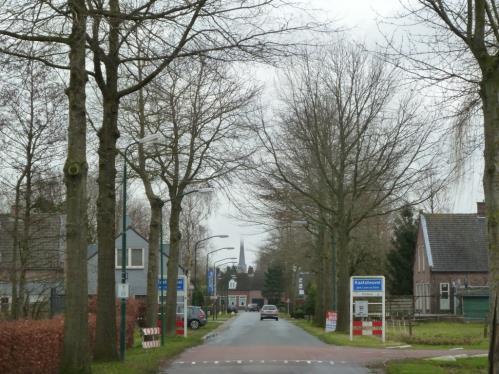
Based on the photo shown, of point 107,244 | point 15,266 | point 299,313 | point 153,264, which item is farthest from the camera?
point 299,313

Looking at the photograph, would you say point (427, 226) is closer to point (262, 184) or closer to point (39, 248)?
point (262, 184)

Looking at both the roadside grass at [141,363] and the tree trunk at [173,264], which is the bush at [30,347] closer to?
the roadside grass at [141,363]

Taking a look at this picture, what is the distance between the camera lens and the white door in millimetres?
61812

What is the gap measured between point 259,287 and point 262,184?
A: 442 ft

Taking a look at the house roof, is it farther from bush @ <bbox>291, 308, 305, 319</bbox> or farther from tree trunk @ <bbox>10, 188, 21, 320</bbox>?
tree trunk @ <bbox>10, 188, 21, 320</bbox>

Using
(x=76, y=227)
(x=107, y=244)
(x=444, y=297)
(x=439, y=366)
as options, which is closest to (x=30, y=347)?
(x=76, y=227)

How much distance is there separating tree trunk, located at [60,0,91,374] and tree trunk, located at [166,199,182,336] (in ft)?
63.5

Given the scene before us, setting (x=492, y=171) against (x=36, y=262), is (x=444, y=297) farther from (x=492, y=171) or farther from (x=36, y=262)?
(x=492, y=171)

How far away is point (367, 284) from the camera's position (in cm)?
3519

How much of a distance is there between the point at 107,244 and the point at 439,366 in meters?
8.89

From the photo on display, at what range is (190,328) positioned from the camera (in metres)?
51.5

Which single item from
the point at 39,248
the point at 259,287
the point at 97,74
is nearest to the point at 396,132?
the point at 39,248

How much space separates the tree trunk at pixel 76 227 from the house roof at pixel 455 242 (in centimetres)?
5060

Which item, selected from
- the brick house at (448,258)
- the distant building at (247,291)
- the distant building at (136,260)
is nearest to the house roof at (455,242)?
the brick house at (448,258)
